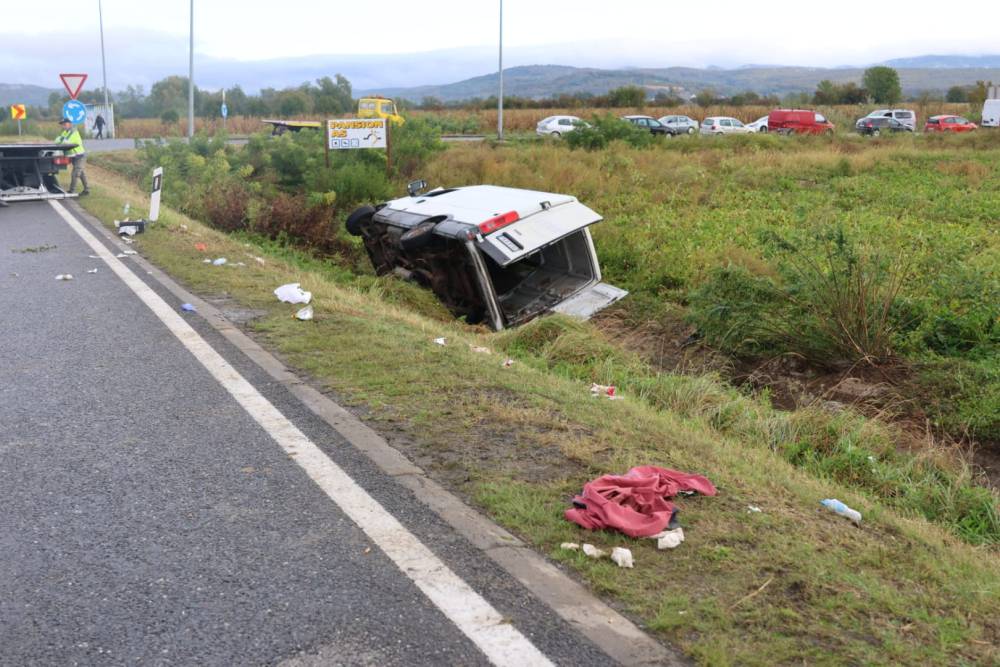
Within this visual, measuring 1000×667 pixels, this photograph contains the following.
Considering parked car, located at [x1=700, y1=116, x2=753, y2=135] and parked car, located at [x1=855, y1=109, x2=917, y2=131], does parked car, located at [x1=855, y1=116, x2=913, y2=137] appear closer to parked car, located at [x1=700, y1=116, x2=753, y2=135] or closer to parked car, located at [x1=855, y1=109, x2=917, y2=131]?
parked car, located at [x1=855, y1=109, x2=917, y2=131]

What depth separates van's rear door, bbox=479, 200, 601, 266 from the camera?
1027cm

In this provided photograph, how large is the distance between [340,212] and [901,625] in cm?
1645

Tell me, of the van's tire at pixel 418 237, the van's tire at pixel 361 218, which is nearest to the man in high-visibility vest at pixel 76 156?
the van's tire at pixel 361 218

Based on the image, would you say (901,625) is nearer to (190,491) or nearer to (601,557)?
(601,557)

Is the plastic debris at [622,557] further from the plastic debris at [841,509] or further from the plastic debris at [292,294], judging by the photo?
the plastic debris at [292,294]

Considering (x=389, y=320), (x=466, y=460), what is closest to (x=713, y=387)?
(x=389, y=320)

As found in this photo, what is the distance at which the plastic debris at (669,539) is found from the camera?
378cm

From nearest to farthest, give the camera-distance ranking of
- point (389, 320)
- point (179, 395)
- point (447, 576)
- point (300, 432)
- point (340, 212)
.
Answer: point (447, 576), point (300, 432), point (179, 395), point (389, 320), point (340, 212)

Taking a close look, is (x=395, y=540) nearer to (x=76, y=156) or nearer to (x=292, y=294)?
(x=292, y=294)

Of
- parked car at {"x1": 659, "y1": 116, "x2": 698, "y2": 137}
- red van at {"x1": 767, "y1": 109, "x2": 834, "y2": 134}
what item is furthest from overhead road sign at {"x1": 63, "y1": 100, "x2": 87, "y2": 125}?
red van at {"x1": 767, "y1": 109, "x2": 834, "y2": 134}

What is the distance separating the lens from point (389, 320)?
8.36m

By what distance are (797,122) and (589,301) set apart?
3702 centimetres

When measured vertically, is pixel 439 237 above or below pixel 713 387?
above

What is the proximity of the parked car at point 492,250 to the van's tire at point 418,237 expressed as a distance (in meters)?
0.01
